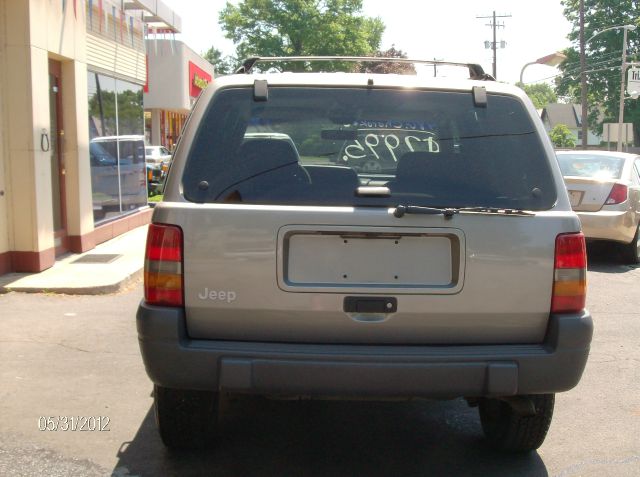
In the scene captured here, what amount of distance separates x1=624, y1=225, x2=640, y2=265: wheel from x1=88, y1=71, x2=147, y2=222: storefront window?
24.2ft

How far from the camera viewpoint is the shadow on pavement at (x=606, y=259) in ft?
35.0

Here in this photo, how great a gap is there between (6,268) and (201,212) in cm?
613

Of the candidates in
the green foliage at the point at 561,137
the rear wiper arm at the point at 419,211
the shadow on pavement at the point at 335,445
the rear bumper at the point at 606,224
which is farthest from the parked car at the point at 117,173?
the green foliage at the point at 561,137

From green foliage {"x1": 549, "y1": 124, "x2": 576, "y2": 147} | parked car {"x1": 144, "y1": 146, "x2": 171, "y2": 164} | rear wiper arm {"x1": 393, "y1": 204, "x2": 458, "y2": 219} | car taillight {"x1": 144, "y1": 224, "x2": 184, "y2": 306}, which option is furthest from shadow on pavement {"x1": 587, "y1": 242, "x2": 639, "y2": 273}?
green foliage {"x1": 549, "y1": 124, "x2": 576, "y2": 147}

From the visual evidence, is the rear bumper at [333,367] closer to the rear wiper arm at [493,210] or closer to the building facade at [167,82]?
the rear wiper arm at [493,210]

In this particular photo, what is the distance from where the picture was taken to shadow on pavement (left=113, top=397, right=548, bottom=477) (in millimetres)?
3992

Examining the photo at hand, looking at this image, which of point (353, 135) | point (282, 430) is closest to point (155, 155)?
point (282, 430)

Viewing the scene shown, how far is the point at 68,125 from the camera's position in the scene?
10398 mm

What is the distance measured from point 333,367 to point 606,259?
9.05 meters

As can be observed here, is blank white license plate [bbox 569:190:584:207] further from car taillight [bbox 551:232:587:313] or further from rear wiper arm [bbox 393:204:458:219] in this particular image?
rear wiper arm [bbox 393:204:458:219]

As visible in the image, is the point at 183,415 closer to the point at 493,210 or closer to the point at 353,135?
the point at 353,135

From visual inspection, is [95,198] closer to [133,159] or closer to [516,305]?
[133,159]

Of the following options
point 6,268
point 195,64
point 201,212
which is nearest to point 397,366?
point 201,212

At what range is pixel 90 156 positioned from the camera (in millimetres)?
11102
